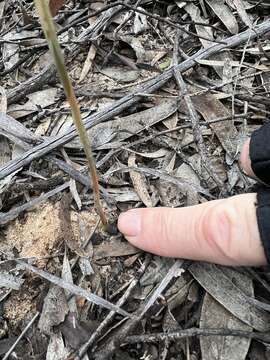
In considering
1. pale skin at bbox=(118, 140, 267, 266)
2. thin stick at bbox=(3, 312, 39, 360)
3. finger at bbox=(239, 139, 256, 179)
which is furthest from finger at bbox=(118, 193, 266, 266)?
thin stick at bbox=(3, 312, 39, 360)

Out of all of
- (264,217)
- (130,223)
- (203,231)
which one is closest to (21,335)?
(130,223)

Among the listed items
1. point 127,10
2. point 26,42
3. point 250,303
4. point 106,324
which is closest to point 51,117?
point 26,42

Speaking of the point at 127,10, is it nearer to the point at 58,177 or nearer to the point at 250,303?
the point at 58,177

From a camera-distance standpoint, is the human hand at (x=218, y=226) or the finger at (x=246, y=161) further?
the finger at (x=246, y=161)

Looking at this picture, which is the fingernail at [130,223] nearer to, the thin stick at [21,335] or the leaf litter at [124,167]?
the leaf litter at [124,167]

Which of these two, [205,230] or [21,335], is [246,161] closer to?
[205,230]

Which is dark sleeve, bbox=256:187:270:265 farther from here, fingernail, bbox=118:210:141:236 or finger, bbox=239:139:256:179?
fingernail, bbox=118:210:141:236

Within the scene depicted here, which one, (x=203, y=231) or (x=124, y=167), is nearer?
(x=203, y=231)

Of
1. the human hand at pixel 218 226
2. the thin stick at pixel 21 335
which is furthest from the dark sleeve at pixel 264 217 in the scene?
the thin stick at pixel 21 335
